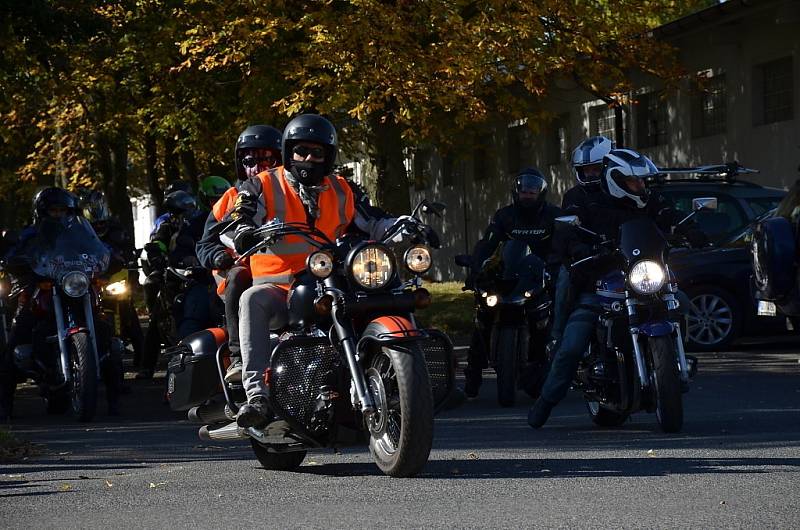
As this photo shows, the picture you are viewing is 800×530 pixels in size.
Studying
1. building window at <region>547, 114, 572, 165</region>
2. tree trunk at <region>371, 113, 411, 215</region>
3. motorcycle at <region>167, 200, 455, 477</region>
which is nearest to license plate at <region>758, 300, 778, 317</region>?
motorcycle at <region>167, 200, 455, 477</region>

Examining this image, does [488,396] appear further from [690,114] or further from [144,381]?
[690,114]

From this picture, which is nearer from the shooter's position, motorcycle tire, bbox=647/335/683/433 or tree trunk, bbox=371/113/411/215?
motorcycle tire, bbox=647/335/683/433

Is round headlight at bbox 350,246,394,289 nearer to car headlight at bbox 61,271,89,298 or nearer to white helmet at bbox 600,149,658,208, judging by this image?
white helmet at bbox 600,149,658,208

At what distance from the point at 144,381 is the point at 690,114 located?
51.0ft

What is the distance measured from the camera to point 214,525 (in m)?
6.55

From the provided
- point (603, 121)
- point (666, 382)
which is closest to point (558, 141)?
point (603, 121)

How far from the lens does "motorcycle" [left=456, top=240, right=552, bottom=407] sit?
12.4 meters

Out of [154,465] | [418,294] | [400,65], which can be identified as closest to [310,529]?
[418,294]

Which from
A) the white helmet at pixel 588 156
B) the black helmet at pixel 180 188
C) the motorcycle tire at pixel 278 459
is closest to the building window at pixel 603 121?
the black helmet at pixel 180 188

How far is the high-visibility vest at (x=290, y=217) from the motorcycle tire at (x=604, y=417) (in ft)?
9.01

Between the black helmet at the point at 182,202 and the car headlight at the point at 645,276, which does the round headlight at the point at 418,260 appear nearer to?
the car headlight at the point at 645,276

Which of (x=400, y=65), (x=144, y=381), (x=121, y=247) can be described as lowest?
(x=144, y=381)

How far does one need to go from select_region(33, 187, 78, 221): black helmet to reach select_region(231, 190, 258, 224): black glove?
5.51 m

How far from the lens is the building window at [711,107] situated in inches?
1099
